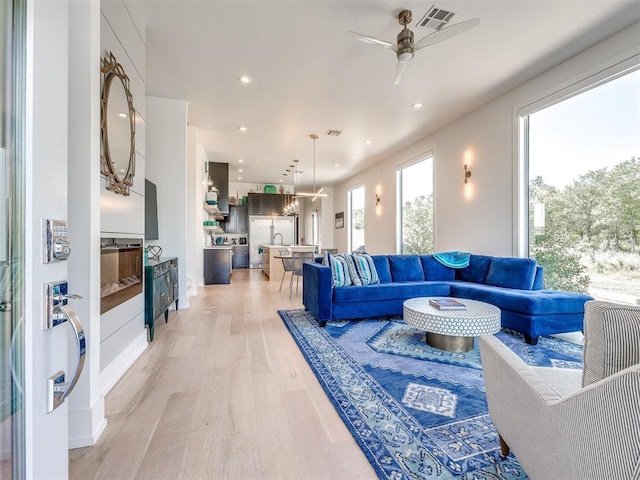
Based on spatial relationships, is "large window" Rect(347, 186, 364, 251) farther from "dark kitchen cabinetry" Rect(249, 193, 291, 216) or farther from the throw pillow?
the throw pillow

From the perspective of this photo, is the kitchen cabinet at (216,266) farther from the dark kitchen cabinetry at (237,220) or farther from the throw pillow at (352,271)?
the throw pillow at (352,271)

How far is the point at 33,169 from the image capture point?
606 mm

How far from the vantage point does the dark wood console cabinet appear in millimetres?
2760

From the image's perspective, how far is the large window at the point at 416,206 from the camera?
578 centimetres

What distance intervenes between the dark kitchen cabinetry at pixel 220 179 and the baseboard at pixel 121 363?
5.05m

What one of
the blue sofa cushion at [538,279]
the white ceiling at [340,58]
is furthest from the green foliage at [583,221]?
the white ceiling at [340,58]

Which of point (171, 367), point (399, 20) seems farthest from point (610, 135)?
point (171, 367)

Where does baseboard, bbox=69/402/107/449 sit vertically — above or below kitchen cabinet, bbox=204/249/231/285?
below

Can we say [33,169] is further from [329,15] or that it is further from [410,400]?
[329,15]

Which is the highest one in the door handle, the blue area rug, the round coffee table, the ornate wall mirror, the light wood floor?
the ornate wall mirror

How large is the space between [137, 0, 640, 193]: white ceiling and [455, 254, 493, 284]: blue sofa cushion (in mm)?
2244

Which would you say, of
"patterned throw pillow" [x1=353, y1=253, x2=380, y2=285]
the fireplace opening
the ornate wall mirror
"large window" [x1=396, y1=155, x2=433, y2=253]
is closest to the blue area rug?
"patterned throw pillow" [x1=353, y1=253, x2=380, y2=285]

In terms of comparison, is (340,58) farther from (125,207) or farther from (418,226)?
(418,226)

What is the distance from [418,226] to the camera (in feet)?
20.1
